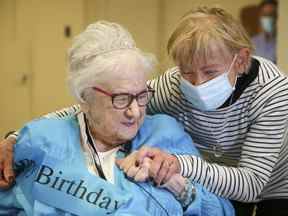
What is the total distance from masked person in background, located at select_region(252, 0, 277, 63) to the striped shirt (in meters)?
2.62

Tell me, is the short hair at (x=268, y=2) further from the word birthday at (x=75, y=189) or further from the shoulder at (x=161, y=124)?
the word birthday at (x=75, y=189)

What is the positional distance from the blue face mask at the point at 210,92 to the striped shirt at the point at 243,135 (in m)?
0.03

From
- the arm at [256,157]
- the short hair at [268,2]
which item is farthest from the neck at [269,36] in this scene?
the arm at [256,157]

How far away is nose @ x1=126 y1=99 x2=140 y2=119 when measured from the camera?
4.66 ft

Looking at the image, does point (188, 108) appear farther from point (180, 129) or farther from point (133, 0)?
point (133, 0)

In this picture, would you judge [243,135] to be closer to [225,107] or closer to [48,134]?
[225,107]

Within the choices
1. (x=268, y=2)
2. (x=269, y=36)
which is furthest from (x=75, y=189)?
(x=268, y=2)

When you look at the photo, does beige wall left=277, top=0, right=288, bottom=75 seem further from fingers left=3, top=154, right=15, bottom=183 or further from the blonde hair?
fingers left=3, top=154, right=15, bottom=183

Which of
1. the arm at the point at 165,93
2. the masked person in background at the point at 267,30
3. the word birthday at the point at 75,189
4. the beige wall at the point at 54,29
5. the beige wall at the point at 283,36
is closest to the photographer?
the word birthday at the point at 75,189

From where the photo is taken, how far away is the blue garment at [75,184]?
132 centimetres

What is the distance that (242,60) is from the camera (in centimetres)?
145

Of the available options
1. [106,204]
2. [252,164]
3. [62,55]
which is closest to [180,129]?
[252,164]

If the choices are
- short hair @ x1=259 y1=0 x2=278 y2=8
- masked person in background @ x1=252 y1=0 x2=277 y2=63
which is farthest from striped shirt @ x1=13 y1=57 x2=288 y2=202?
short hair @ x1=259 y1=0 x2=278 y2=8

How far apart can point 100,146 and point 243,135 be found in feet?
1.45
